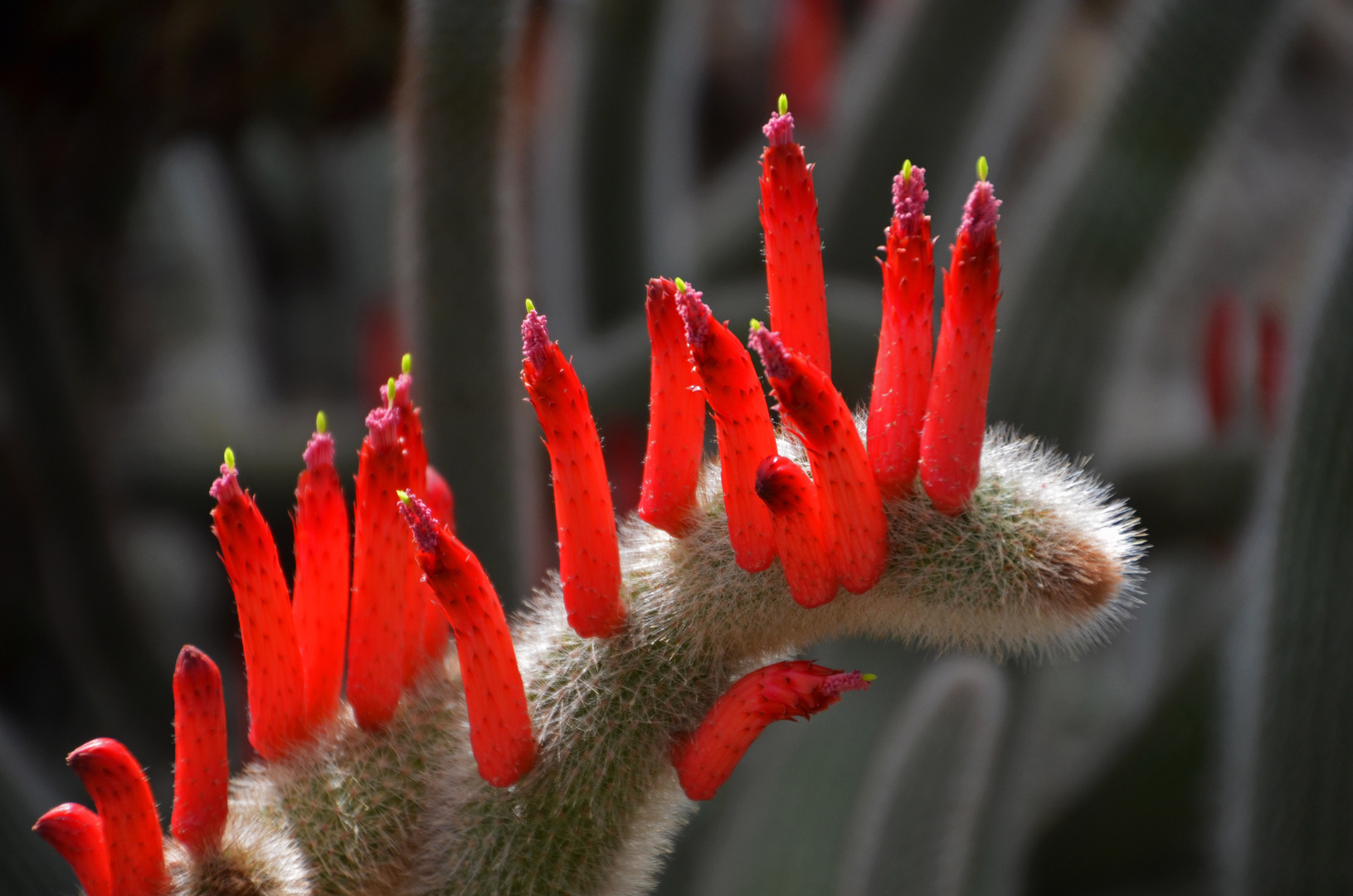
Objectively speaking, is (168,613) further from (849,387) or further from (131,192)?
(849,387)

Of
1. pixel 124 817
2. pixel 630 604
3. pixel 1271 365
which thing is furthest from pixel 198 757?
pixel 1271 365

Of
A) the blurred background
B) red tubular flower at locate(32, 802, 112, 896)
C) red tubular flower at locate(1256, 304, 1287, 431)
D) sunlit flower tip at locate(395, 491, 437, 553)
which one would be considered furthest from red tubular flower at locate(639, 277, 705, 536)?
red tubular flower at locate(1256, 304, 1287, 431)

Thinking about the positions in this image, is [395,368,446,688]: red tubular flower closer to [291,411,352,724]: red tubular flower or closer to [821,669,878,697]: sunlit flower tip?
[291,411,352,724]: red tubular flower

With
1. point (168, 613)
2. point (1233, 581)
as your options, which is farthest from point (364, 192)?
point (1233, 581)

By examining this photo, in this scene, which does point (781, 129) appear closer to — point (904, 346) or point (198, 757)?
point (904, 346)

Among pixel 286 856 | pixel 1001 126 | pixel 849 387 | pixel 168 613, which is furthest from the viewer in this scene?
pixel 1001 126

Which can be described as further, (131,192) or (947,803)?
(131,192)

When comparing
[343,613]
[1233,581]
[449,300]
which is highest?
[449,300]

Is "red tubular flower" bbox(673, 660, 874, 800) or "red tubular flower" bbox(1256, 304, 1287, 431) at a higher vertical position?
"red tubular flower" bbox(1256, 304, 1287, 431)
